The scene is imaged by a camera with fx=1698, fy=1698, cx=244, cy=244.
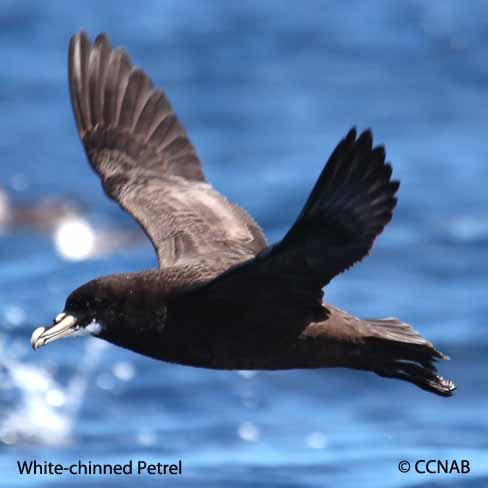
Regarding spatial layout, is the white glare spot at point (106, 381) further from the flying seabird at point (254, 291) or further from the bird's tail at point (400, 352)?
the bird's tail at point (400, 352)

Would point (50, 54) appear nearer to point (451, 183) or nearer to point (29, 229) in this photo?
point (29, 229)

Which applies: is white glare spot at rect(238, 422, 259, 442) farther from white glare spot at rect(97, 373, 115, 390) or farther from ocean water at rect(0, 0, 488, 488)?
white glare spot at rect(97, 373, 115, 390)

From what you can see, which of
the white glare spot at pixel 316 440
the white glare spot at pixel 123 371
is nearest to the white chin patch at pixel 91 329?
the white glare spot at pixel 316 440

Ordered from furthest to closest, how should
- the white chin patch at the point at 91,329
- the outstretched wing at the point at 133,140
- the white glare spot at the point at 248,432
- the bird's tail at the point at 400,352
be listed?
1. the white glare spot at the point at 248,432
2. the outstretched wing at the point at 133,140
3. the bird's tail at the point at 400,352
4. the white chin patch at the point at 91,329

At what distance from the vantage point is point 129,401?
43.3 feet

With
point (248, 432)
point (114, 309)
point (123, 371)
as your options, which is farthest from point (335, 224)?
point (123, 371)

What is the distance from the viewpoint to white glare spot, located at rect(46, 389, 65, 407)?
13.2 metres

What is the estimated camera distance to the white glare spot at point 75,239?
15555 mm

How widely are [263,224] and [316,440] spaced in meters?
3.96

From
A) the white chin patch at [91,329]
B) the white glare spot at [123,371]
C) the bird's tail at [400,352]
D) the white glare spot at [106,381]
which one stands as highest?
the white glare spot at [123,371]

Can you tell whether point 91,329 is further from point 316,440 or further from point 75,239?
point 75,239

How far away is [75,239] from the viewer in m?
15.7

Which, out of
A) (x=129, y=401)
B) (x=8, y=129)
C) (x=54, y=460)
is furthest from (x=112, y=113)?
(x=8, y=129)

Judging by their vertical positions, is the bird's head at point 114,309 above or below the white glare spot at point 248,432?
below
